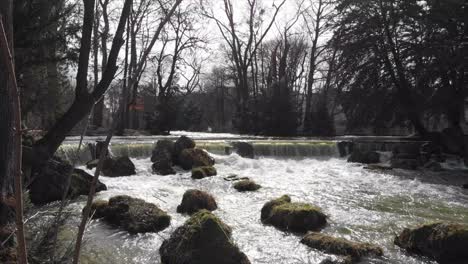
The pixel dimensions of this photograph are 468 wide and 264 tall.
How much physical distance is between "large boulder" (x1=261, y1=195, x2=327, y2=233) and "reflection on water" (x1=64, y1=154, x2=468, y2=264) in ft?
0.59

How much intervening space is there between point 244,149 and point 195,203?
318 inches

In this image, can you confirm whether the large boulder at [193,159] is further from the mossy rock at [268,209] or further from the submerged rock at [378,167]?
the mossy rock at [268,209]

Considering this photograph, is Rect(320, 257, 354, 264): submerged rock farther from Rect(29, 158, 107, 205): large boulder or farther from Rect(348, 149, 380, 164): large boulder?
Rect(348, 149, 380, 164): large boulder

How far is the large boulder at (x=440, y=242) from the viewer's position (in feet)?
16.0

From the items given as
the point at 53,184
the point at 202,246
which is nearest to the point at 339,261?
the point at 202,246

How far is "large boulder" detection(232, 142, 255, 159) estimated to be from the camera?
1512 cm

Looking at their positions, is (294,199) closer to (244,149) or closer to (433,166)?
(244,149)

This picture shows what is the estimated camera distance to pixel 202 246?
4.76 metres

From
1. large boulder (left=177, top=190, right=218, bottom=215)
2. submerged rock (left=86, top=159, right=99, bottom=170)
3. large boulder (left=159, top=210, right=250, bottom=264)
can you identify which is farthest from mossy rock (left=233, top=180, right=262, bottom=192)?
submerged rock (left=86, top=159, right=99, bottom=170)

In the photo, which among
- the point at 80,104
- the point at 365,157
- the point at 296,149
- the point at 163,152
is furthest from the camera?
the point at 296,149

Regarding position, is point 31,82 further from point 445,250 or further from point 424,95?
point 424,95

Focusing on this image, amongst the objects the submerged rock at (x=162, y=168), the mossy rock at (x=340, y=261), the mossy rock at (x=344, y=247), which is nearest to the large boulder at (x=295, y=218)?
the mossy rock at (x=344, y=247)

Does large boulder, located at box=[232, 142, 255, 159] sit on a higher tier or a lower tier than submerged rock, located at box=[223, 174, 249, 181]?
higher

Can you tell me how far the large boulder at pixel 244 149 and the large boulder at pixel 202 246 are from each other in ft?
32.9
